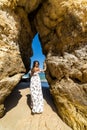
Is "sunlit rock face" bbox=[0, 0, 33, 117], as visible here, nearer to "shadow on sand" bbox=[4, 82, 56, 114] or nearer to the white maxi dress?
the white maxi dress

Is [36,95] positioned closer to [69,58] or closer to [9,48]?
[69,58]

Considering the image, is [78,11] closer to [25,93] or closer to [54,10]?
[54,10]

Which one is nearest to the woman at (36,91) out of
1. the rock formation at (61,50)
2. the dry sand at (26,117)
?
the dry sand at (26,117)

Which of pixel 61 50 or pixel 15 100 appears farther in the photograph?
pixel 15 100

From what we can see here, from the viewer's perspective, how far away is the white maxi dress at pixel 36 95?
7715 mm

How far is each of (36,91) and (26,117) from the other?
3.45 feet

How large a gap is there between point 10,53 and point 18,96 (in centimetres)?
204

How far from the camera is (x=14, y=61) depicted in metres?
7.67

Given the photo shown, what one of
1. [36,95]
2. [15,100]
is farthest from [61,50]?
[15,100]

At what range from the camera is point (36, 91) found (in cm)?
805

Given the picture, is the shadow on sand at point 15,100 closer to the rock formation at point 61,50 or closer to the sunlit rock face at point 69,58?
the rock formation at point 61,50

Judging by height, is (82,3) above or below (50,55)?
above

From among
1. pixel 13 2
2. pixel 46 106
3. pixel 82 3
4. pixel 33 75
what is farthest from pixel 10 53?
pixel 82 3

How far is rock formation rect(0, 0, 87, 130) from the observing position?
7000mm
